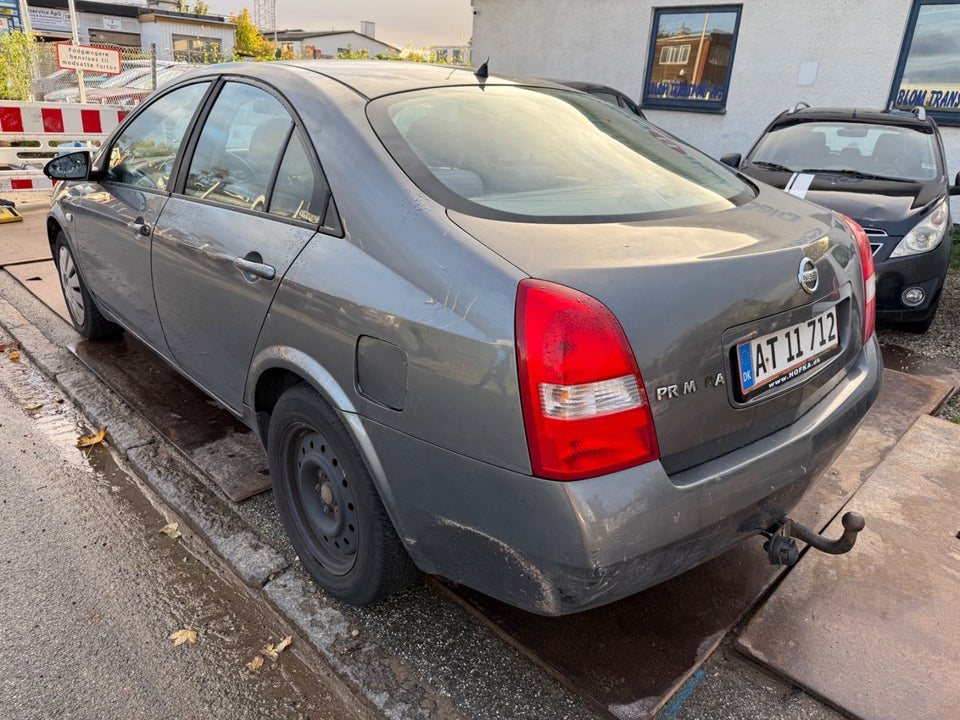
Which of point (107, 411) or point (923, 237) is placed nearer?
point (107, 411)

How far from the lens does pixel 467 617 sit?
91.0 inches

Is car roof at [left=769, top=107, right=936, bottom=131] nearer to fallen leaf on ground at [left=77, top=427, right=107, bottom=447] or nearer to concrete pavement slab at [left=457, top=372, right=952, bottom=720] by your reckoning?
concrete pavement slab at [left=457, top=372, right=952, bottom=720]

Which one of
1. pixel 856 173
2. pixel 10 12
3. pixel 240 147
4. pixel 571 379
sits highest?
pixel 10 12

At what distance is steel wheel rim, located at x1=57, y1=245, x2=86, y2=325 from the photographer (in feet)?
14.0

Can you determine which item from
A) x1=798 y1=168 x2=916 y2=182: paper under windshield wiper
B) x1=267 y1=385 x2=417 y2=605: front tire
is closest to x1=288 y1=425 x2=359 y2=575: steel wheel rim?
x1=267 y1=385 x2=417 y2=605: front tire

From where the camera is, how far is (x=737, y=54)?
1035 cm

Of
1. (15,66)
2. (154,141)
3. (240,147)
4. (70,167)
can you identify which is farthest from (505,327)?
(15,66)

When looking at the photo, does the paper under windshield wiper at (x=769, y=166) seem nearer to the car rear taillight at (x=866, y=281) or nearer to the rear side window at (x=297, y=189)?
the car rear taillight at (x=866, y=281)

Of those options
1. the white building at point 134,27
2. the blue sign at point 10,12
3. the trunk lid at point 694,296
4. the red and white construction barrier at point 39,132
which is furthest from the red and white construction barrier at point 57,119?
the white building at point 134,27

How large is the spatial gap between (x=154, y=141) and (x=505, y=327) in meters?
2.49

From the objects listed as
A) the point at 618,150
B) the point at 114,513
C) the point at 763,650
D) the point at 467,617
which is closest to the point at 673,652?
the point at 763,650

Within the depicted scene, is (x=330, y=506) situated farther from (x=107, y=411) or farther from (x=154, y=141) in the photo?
(x=154, y=141)

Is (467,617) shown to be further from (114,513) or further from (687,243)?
(114,513)

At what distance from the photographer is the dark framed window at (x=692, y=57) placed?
10562mm
